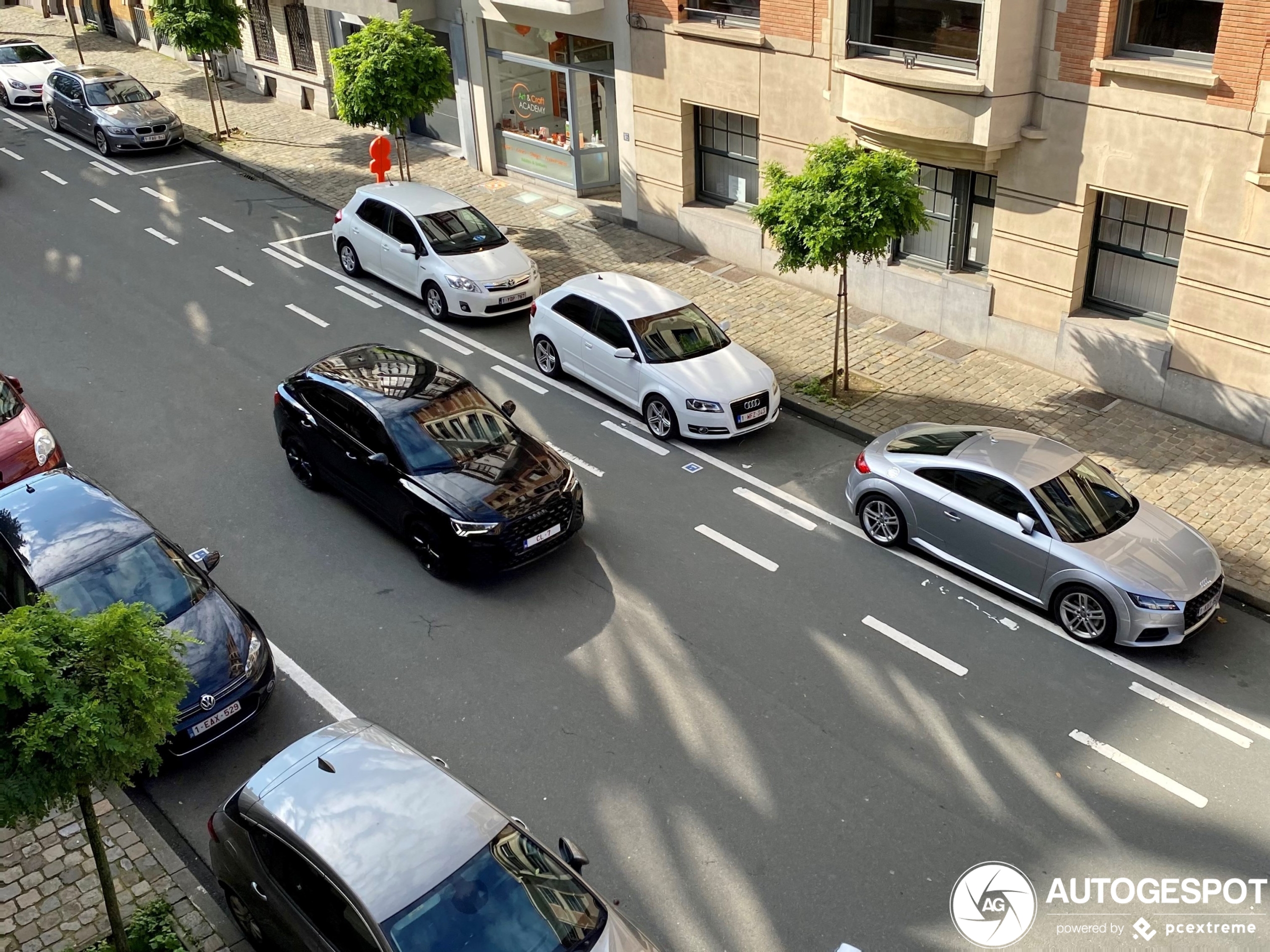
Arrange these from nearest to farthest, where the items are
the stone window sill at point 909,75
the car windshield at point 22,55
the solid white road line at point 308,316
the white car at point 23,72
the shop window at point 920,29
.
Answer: the stone window sill at point 909,75 → the shop window at point 920,29 → the solid white road line at point 308,316 → the white car at point 23,72 → the car windshield at point 22,55

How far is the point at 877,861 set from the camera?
9172 millimetres

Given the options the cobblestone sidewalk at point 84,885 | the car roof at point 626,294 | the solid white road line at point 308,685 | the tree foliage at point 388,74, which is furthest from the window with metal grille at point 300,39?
the cobblestone sidewalk at point 84,885

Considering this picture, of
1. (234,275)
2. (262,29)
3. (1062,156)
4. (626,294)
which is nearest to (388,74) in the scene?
A: (234,275)

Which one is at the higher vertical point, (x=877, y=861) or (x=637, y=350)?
(x=637, y=350)

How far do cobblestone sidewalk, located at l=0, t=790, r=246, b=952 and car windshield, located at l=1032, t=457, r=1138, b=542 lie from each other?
26.7ft

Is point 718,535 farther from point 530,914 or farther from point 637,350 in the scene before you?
point 530,914

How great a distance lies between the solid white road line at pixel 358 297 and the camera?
754 inches

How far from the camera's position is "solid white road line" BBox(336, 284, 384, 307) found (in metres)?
19.1

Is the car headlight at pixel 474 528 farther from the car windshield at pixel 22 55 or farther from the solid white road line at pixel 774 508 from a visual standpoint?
the car windshield at pixel 22 55

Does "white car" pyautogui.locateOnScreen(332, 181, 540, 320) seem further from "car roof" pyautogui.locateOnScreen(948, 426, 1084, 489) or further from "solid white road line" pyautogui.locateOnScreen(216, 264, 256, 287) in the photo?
"car roof" pyautogui.locateOnScreen(948, 426, 1084, 489)

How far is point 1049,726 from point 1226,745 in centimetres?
147

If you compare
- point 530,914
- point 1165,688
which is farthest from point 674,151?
point 530,914

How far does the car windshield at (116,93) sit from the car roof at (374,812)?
22.8m

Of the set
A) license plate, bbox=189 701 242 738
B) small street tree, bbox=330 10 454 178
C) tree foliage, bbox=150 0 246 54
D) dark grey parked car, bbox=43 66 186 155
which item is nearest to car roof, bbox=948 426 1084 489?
license plate, bbox=189 701 242 738
